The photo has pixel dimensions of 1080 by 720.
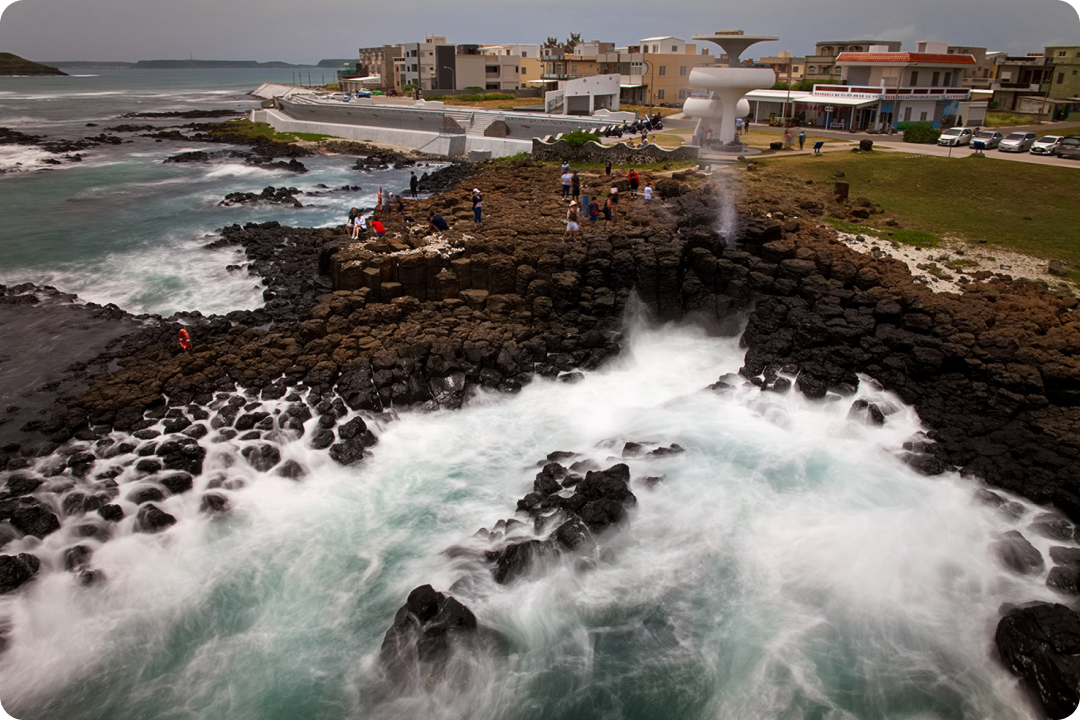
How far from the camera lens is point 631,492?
47.5ft

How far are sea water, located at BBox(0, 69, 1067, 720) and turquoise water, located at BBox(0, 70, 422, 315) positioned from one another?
475 inches

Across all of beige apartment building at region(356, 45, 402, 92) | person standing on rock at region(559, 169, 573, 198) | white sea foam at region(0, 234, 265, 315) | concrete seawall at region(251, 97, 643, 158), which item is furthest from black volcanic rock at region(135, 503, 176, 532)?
beige apartment building at region(356, 45, 402, 92)

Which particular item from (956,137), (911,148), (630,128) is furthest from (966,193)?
(630,128)

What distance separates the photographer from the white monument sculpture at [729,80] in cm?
3334

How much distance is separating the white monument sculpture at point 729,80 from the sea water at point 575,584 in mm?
20974

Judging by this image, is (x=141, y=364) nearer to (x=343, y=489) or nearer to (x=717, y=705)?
(x=343, y=489)

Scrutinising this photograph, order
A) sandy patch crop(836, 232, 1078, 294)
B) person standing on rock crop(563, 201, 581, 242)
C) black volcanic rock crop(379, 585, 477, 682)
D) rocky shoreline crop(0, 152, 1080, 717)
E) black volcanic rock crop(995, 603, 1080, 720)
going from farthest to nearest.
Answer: person standing on rock crop(563, 201, 581, 242)
sandy patch crop(836, 232, 1078, 294)
rocky shoreline crop(0, 152, 1080, 717)
black volcanic rock crop(379, 585, 477, 682)
black volcanic rock crop(995, 603, 1080, 720)

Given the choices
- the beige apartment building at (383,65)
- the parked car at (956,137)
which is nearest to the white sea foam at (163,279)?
the parked car at (956,137)

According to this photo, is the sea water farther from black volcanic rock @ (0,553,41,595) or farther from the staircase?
the staircase

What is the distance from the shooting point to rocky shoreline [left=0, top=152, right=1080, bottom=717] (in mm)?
15539

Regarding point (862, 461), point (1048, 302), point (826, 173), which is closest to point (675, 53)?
point (826, 173)

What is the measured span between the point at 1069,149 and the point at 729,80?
16758mm

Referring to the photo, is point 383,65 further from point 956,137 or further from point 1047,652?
point 1047,652

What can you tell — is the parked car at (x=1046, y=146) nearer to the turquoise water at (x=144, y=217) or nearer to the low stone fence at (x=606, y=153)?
the low stone fence at (x=606, y=153)
